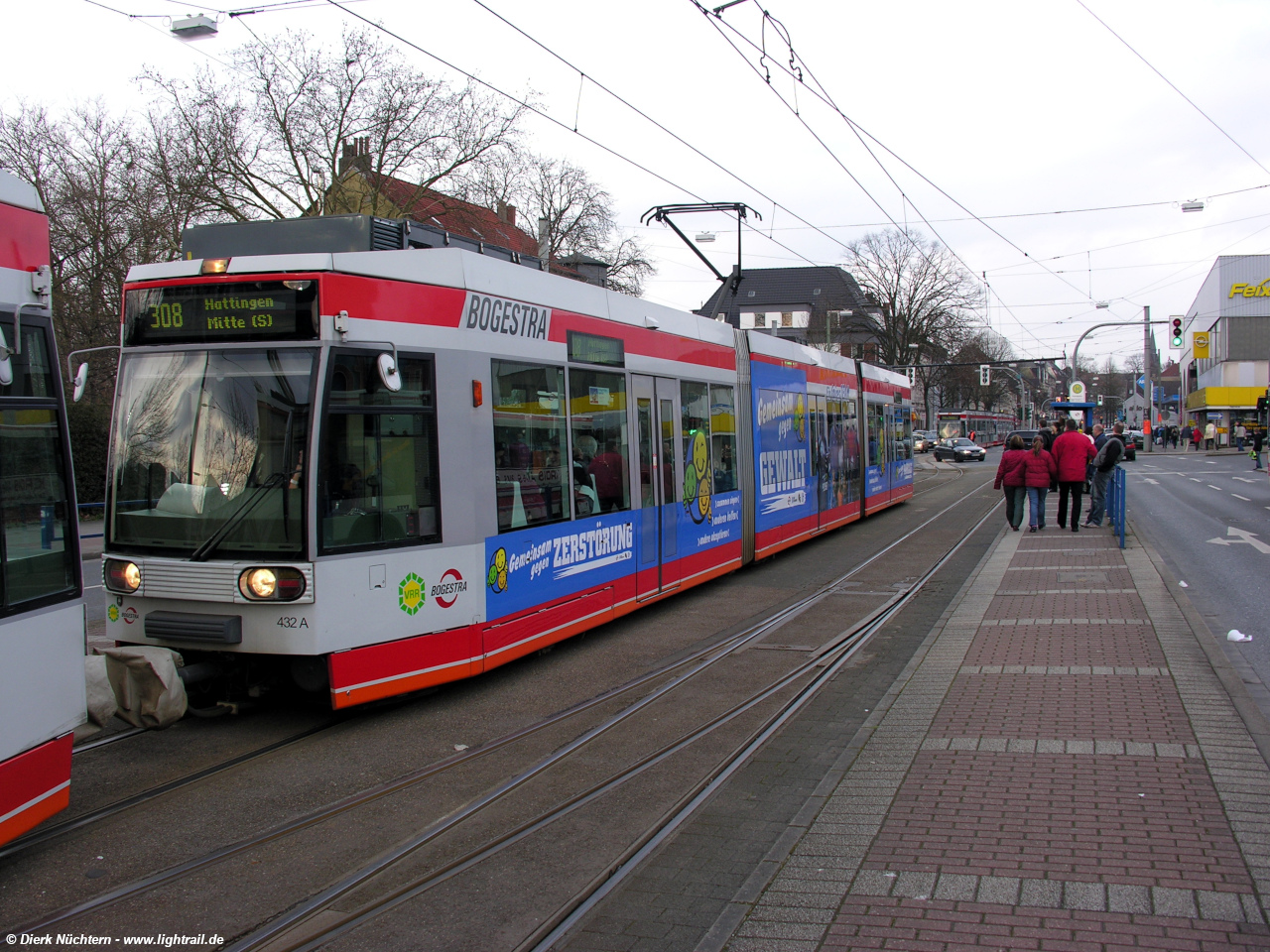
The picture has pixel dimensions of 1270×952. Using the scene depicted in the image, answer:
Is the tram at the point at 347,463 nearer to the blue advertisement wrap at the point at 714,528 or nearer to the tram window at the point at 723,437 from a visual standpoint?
the blue advertisement wrap at the point at 714,528

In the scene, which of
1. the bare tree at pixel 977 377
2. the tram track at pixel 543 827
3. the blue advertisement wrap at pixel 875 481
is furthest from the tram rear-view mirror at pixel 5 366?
the bare tree at pixel 977 377

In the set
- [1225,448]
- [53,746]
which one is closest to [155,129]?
[53,746]

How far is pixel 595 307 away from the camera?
841 centimetres

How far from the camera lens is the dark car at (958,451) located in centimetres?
5481

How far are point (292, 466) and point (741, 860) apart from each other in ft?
11.1

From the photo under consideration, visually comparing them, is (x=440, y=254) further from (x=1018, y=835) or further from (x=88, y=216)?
(x=88, y=216)

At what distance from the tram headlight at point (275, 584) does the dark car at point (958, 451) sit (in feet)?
171

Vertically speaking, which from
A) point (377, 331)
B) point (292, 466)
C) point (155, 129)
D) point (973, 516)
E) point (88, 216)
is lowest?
point (973, 516)

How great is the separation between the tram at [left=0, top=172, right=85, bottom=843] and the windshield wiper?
1.37 m

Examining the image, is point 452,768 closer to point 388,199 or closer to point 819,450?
point 819,450

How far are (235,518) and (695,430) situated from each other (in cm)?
563

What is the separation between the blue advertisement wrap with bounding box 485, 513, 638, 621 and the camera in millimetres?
6848

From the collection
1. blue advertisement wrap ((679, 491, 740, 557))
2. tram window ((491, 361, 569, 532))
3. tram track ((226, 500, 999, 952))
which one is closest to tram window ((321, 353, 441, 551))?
tram window ((491, 361, 569, 532))

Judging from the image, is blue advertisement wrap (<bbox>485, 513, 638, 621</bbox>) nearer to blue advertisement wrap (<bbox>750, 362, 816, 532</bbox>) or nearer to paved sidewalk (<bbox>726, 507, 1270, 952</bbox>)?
paved sidewalk (<bbox>726, 507, 1270, 952</bbox>)
